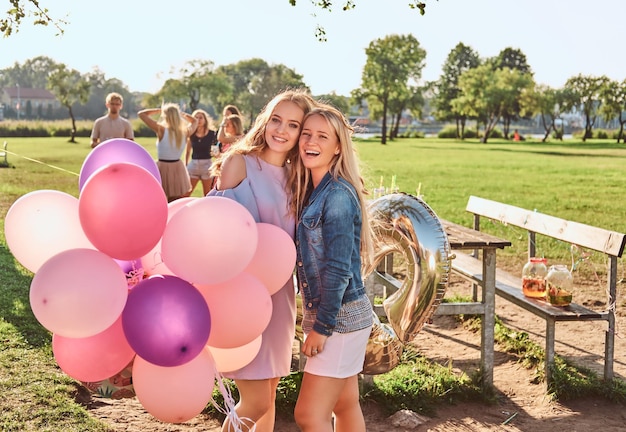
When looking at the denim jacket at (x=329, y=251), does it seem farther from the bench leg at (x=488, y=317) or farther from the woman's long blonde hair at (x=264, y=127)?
the bench leg at (x=488, y=317)

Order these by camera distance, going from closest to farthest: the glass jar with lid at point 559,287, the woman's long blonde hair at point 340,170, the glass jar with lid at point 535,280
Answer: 1. the woman's long blonde hair at point 340,170
2. the glass jar with lid at point 559,287
3. the glass jar with lid at point 535,280

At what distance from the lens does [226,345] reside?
279cm

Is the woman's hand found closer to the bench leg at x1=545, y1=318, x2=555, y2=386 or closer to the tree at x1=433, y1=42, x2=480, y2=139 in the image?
the bench leg at x1=545, y1=318, x2=555, y2=386

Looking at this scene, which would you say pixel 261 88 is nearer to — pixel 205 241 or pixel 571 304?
pixel 571 304

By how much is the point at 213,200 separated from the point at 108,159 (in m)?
0.67

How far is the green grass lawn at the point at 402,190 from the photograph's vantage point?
4.43 meters

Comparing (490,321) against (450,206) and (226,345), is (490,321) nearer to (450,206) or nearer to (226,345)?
(226,345)

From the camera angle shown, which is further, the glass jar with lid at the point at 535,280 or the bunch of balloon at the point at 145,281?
the glass jar with lid at the point at 535,280

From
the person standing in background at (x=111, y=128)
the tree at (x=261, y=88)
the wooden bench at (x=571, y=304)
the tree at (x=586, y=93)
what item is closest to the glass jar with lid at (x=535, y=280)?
the wooden bench at (x=571, y=304)

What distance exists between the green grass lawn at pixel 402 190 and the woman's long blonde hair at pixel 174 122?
96.2 inches

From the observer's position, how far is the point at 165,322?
2514 mm

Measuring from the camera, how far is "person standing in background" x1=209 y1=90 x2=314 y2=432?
3195mm

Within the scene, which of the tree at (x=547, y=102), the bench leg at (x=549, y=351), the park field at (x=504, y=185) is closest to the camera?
the bench leg at (x=549, y=351)

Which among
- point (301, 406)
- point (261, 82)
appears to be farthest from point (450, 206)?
point (261, 82)
